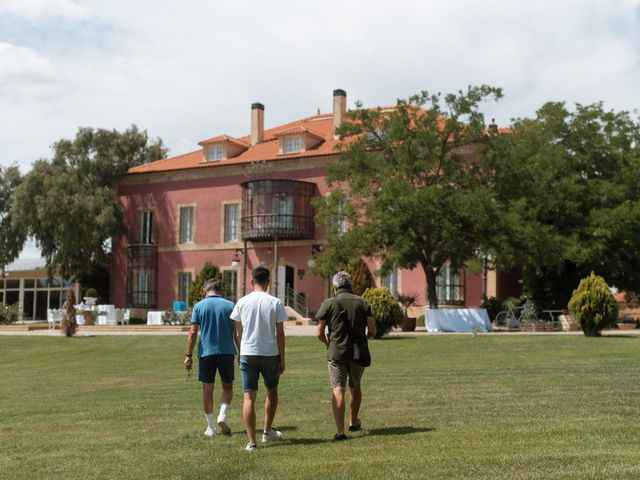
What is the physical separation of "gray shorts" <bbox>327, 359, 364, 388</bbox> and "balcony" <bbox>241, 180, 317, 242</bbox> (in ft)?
96.3

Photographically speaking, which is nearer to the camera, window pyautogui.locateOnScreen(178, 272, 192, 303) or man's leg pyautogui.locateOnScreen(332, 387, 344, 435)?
man's leg pyautogui.locateOnScreen(332, 387, 344, 435)

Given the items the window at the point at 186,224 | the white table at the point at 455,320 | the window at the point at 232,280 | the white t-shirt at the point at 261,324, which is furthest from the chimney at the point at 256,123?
the white t-shirt at the point at 261,324

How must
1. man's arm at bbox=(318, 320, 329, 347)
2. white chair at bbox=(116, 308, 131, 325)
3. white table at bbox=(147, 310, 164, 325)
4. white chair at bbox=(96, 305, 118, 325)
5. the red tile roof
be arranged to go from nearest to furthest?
man's arm at bbox=(318, 320, 329, 347) → white table at bbox=(147, 310, 164, 325) → white chair at bbox=(96, 305, 118, 325) → white chair at bbox=(116, 308, 131, 325) → the red tile roof

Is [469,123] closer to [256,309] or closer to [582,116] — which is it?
[582,116]

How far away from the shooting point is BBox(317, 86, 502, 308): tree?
27484mm

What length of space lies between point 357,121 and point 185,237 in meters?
15.0

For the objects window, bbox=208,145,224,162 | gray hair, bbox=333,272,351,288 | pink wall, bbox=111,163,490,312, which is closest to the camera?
gray hair, bbox=333,272,351,288

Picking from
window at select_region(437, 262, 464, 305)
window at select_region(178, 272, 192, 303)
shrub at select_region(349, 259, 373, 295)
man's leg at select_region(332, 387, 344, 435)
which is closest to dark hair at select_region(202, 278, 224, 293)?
man's leg at select_region(332, 387, 344, 435)

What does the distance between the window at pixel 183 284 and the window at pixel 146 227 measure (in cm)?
270

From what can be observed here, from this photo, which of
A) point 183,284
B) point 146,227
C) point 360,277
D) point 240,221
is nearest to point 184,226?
point 146,227

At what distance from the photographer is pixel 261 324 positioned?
789 centimetres

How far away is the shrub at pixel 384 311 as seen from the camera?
22516mm

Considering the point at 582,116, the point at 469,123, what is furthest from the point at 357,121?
the point at 582,116

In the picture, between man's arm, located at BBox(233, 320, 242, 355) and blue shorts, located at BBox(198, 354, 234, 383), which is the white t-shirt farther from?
blue shorts, located at BBox(198, 354, 234, 383)
